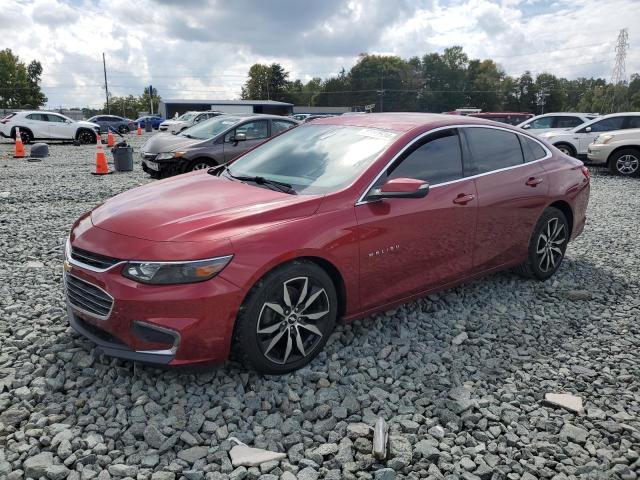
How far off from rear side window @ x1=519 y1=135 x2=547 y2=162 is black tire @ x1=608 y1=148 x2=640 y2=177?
10632mm

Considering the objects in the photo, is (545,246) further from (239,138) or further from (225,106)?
(225,106)

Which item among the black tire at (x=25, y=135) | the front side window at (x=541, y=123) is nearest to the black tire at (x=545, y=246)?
the front side window at (x=541, y=123)

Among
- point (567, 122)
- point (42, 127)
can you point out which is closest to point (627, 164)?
point (567, 122)

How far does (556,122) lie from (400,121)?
49.3ft

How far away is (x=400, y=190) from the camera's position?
135 inches

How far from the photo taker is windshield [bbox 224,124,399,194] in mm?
3637

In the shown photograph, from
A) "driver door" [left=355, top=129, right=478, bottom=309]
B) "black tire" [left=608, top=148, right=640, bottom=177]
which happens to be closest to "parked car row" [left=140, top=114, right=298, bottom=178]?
"driver door" [left=355, top=129, right=478, bottom=309]

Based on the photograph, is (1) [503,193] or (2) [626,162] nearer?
(1) [503,193]

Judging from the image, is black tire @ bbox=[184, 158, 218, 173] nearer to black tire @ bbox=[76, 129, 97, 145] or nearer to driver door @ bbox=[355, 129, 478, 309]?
driver door @ bbox=[355, 129, 478, 309]

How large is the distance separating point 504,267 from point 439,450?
2422mm

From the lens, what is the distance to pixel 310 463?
257cm

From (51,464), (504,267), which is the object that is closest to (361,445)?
(51,464)

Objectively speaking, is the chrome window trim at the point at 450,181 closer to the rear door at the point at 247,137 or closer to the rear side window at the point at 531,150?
the rear side window at the point at 531,150

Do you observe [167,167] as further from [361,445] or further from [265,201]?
[361,445]
